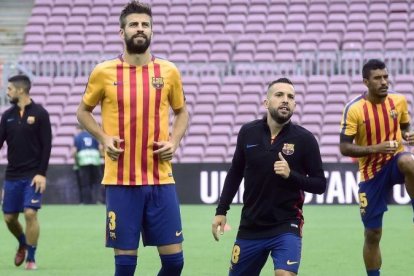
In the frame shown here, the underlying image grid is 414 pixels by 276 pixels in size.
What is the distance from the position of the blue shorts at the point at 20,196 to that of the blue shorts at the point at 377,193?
360 cm

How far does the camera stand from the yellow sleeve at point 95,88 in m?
7.85

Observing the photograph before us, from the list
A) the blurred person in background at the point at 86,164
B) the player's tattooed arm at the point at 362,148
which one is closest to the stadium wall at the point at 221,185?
the blurred person in background at the point at 86,164

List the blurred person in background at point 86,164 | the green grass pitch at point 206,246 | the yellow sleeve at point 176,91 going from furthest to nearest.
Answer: the blurred person in background at point 86,164, the green grass pitch at point 206,246, the yellow sleeve at point 176,91

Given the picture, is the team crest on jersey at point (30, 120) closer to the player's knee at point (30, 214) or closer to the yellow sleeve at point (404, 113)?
the player's knee at point (30, 214)

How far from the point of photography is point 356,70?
25719 millimetres

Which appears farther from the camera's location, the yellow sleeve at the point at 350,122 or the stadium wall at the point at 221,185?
the stadium wall at the point at 221,185

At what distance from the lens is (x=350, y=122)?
976 centimetres

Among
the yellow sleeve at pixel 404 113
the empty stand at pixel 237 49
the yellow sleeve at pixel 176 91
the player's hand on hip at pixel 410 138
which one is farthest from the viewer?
the empty stand at pixel 237 49

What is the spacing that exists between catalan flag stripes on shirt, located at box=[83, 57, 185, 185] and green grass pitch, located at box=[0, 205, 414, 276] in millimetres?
3550

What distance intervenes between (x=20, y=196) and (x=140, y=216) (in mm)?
4445

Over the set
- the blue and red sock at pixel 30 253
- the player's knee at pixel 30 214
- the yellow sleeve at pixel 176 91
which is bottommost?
the blue and red sock at pixel 30 253

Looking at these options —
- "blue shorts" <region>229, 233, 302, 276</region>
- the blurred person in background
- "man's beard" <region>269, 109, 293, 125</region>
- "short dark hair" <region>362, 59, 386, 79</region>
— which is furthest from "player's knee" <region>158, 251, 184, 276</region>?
the blurred person in background

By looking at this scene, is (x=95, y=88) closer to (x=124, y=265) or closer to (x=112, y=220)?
(x=112, y=220)

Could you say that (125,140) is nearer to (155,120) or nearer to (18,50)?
(155,120)
